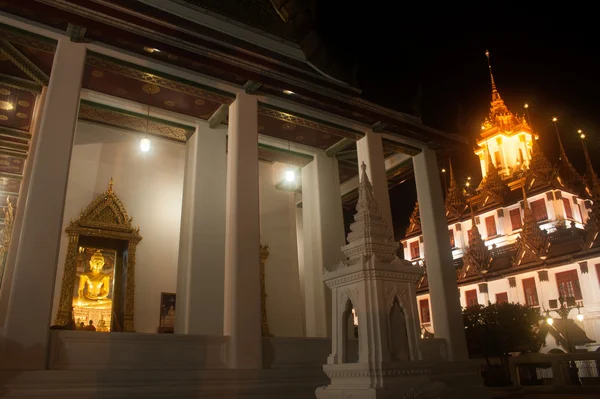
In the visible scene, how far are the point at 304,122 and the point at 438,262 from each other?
4.20m

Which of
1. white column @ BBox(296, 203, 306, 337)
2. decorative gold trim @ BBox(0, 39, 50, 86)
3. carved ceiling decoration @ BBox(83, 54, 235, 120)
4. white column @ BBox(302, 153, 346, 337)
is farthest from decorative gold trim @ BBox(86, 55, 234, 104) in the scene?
white column @ BBox(296, 203, 306, 337)

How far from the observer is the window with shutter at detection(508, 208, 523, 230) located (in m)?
27.6

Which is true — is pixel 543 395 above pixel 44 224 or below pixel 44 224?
below

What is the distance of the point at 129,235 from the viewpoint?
986 centimetres

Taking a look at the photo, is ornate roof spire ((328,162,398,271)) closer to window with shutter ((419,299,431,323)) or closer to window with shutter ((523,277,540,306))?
window with shutter ((523,277,540,306))

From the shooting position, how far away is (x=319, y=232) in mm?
11188

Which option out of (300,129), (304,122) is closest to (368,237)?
(304,122)

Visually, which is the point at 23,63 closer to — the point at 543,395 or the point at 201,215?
the point at 201,215

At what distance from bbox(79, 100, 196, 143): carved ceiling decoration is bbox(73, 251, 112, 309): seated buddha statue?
283 centimetres

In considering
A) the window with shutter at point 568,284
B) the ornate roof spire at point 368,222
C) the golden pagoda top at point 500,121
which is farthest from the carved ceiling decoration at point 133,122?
the golden pagoda top at point 500,121

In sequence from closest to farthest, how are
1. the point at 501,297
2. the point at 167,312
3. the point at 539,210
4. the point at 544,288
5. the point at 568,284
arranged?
the point at 167,312 < the point at 568,284 < the point at 544,288 < the point at 501,297 < the point at 539,210

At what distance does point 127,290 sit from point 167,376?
12.1 feet

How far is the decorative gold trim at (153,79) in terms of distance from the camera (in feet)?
25.4

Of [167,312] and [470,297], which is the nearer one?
[167,312]
